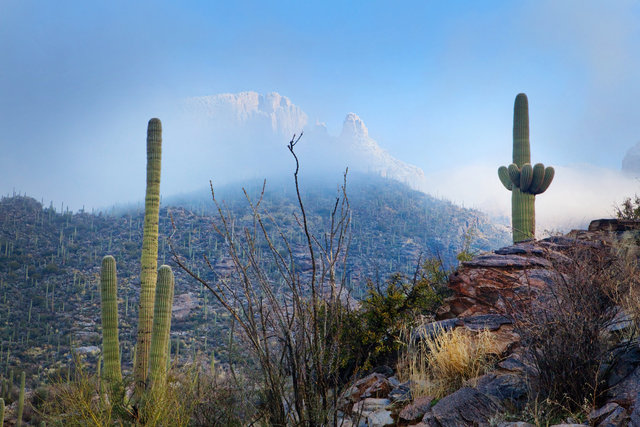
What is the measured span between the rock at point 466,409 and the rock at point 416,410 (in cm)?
25

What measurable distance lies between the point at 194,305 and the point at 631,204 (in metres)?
27.3

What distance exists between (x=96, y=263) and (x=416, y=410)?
41134 millimetres

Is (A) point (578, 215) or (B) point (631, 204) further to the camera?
(A) point (578, 215)

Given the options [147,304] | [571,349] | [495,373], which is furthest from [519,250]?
[147,304]

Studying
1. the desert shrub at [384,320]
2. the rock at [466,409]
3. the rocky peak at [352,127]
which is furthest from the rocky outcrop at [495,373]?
the rocky peak at [352,127]

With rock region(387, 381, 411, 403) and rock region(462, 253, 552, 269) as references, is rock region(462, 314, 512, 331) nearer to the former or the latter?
rock region(387, 381, 411, 403)

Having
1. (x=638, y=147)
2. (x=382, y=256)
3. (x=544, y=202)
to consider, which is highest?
(x=638, y=147)

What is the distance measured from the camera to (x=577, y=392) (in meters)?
3.65

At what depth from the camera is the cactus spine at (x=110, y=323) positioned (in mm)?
8469

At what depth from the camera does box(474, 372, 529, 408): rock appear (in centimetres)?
396

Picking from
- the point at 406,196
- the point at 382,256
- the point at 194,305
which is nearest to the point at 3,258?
the point at 194,305

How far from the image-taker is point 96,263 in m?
39.6

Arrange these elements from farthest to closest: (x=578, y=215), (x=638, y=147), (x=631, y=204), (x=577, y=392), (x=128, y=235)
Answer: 1. (x=578, y=215)
2. (x=638, y=147)
3. (x=128, y=235)
4. (x=631, y=204)
5. (x=577, y=392)

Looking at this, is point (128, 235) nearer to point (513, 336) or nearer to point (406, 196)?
point (513, 336)
